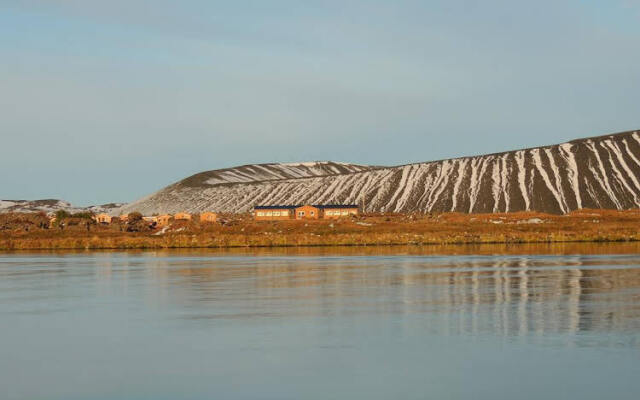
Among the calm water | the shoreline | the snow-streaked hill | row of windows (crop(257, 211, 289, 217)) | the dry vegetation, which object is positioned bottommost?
the calm water

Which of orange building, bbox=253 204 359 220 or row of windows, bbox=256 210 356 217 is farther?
row of windows, bbox=256 210 356 217

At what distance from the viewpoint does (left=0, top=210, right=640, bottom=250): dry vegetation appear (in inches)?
2726

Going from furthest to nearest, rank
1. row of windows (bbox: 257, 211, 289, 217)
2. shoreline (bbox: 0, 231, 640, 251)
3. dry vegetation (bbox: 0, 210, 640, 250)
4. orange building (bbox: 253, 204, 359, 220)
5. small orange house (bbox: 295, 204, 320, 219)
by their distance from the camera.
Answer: row of windows (bbox: 257, 211, 289, 217)
orange building (bbox: 253, 204, 359, 220)
small orange house (bbox: 295, 204, 320, 219)
dry vegetation (bbox: 0, 210, 640, 250)
shoreline (bbox: 0, 231, 640, 251)

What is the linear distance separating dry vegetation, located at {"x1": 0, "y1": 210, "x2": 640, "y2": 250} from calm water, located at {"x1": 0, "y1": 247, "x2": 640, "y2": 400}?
33.8 meters

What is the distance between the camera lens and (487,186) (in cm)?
14500

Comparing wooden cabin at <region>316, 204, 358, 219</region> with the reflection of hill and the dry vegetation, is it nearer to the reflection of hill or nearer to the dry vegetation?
the dry vegetation

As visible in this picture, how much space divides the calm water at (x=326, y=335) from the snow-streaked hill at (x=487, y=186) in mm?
99012

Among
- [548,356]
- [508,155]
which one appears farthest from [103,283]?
[508,155]

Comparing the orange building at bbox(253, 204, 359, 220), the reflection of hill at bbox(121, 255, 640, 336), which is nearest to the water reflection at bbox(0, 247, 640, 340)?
the reflection of hill at bbox(121, 255, 640, 336)

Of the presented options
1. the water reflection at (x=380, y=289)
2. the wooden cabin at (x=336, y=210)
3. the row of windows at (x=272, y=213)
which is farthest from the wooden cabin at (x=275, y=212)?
the water reflection at (x=380, y=289)

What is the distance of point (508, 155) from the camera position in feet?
540

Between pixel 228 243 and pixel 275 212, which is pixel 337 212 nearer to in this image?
pixel 275 212

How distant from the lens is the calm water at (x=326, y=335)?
45.6ft

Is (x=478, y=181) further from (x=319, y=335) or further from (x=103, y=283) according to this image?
(x=319, y=335)
